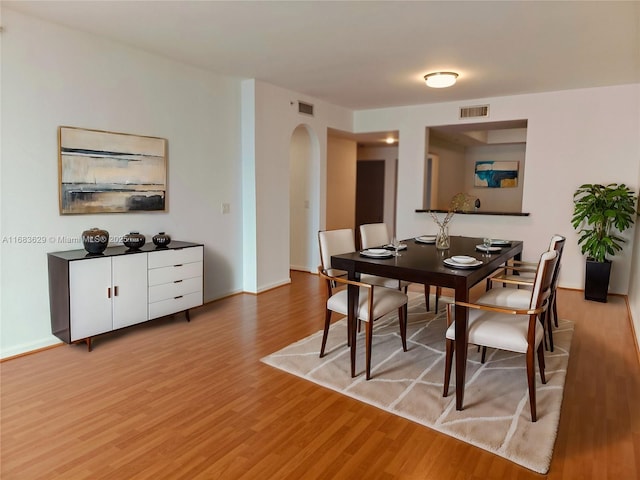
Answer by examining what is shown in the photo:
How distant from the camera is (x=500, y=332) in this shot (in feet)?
8.07

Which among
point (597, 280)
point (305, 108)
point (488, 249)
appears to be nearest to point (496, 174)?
point (597, 280)

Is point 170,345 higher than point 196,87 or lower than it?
lower

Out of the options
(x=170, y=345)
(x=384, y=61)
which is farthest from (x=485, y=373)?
(x=384, y=61)

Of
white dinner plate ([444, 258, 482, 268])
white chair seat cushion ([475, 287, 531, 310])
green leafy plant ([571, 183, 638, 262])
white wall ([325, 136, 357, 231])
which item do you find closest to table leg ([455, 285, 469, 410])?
white dinner plate ([444, 258, 482, 268])

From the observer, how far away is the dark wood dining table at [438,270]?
2432 millimetres

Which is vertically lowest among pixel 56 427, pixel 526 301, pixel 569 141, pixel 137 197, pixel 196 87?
pixel 56 427

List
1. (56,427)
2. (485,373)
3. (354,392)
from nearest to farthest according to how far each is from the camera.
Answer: (56,427) → (354,392) → (485,373)

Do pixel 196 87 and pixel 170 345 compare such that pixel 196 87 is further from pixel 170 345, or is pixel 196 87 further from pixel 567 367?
pixel 567 367

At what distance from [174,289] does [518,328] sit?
9.65 feet

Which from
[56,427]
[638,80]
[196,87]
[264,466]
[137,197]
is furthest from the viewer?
[638,80]

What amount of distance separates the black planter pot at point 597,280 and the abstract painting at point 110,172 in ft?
16.1

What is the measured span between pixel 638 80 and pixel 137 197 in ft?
18.6

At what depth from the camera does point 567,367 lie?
3055 mm

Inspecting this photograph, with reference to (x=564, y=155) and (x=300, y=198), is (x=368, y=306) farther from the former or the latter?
(x=564, y=155)
